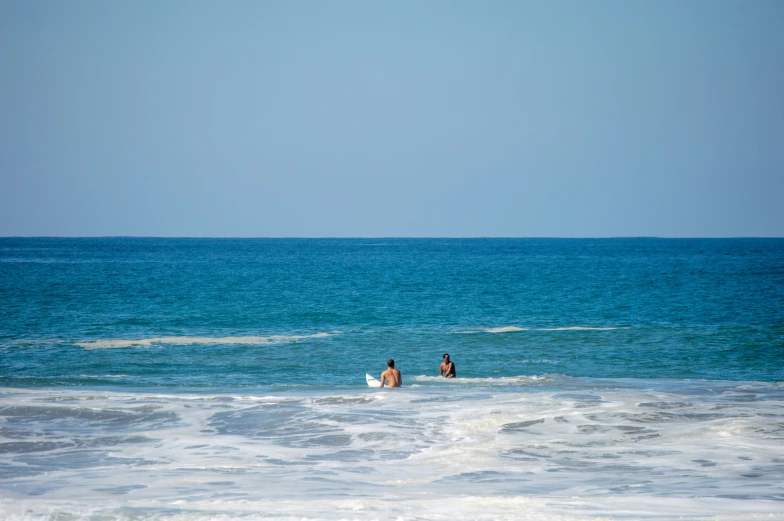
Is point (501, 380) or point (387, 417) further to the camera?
point (501, 380)

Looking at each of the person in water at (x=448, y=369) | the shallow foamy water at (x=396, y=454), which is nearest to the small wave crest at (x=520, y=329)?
the person in water at (x=448, y=369)

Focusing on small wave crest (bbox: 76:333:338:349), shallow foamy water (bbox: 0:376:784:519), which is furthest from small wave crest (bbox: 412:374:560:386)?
small wave crest (bbox: 76:333:338:349)

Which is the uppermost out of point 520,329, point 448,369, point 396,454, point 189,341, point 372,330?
point 448,369

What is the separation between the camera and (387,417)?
19.7 metres

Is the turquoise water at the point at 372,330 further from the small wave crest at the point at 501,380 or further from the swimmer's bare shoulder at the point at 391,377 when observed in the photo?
the swimmer's bare shoulder at the point at 391,377

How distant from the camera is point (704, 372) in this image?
28.8m

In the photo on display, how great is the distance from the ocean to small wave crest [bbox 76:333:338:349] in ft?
0.47

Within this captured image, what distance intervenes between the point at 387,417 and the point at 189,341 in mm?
18764

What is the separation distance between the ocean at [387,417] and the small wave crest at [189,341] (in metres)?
0.14

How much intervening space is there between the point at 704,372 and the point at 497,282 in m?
51.3

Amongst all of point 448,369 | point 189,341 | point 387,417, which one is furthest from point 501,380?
point 189,341

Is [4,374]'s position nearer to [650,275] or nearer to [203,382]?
[203,382]

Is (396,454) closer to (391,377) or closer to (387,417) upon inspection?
(387,417)

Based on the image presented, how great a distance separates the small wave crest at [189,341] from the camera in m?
34.5
